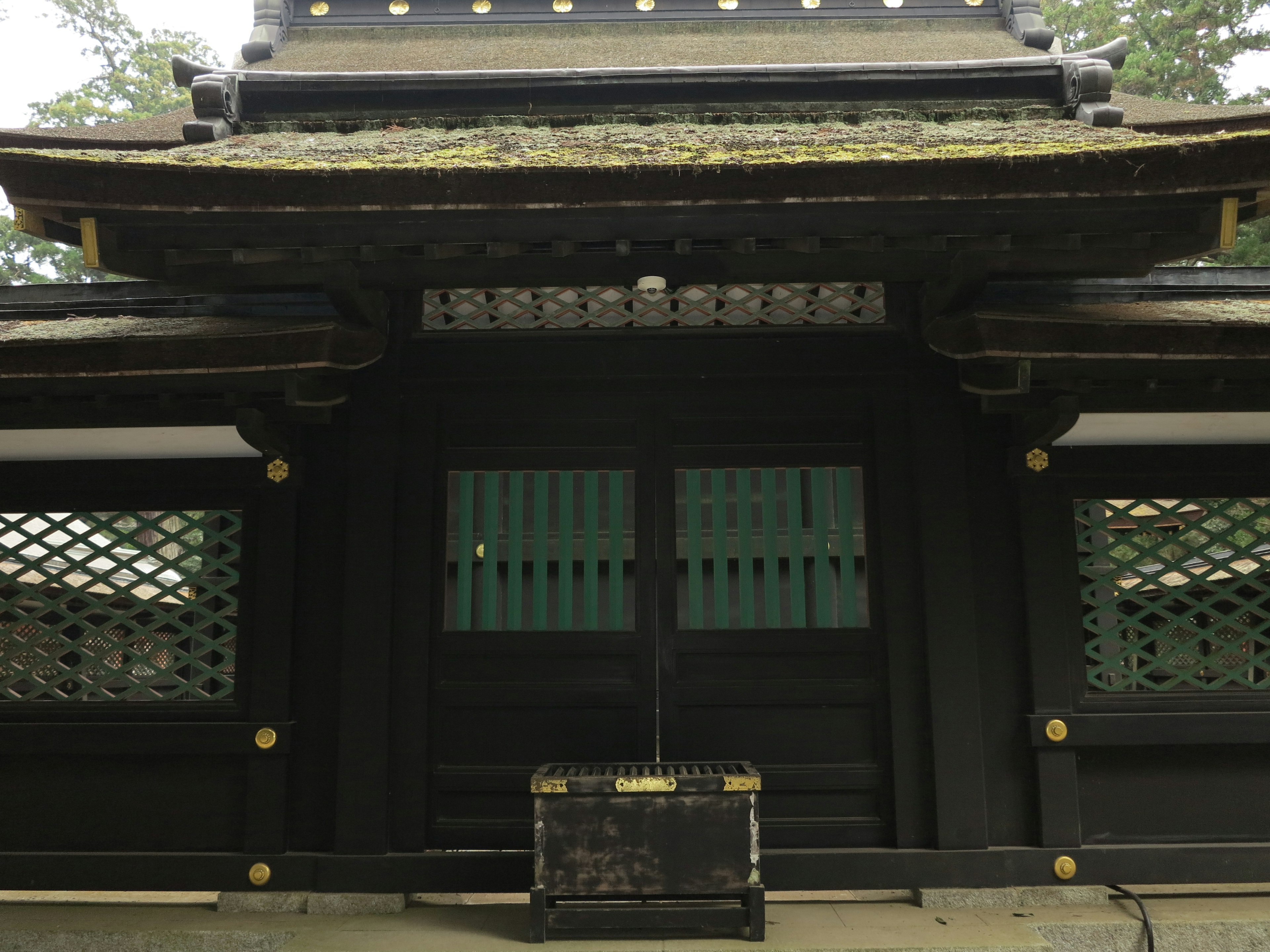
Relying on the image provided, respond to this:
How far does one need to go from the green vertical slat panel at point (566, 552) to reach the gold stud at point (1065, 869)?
3145 mm

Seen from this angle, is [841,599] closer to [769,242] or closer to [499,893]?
[769,242]

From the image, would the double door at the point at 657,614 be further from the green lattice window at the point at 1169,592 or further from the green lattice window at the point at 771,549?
the green lattice window at the point at 1169,592

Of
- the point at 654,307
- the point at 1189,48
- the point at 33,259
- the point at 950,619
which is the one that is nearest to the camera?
the point at 950,619

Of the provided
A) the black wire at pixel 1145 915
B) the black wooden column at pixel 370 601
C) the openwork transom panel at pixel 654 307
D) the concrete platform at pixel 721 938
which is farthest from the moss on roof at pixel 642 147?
the black wire at pixel 1145 915

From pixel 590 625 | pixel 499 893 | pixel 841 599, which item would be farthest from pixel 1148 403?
pixel 499 893

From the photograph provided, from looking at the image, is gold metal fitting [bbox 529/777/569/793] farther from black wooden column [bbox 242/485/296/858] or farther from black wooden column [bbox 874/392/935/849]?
black wooden column [bbox 874/392/935/849]

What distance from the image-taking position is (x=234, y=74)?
592 centimetres

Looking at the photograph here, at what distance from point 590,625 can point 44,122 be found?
34.4 meters

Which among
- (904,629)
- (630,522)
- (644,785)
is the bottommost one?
(644,785)

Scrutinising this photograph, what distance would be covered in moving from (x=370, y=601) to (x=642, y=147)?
10.1ft

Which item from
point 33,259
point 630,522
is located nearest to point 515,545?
point 630,522

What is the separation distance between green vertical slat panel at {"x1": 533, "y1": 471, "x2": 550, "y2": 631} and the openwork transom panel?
1.02 meters

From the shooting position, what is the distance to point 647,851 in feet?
15.6

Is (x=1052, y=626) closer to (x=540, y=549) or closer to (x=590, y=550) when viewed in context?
(x=590, y=550)
